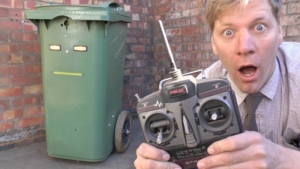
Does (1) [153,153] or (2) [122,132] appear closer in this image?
(1) [153,153]

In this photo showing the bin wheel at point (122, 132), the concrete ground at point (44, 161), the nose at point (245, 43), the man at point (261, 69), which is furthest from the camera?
the bin wheel at point (122, 132)

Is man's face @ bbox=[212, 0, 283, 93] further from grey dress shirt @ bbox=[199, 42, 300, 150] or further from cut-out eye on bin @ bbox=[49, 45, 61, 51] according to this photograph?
cut-out eye on bin @ bbox=[49, 45, 61, 51]

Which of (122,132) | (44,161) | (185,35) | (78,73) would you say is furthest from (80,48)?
(185,35)

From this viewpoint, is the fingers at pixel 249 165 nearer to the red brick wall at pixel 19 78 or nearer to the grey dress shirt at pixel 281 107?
the grey dress shirt at pixel 281 107

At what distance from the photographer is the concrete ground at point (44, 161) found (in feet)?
7.64

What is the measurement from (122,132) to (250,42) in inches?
68.2

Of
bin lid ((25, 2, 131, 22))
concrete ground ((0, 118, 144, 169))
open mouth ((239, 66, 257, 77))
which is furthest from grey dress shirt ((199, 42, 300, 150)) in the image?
concrete ground ((0, 118, 144, 169))

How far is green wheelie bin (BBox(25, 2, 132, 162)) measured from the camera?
218cm

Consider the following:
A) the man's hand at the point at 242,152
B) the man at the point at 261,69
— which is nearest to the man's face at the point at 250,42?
the man at the point at 261,69

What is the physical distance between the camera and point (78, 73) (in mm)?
2211

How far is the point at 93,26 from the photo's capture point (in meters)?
2.18

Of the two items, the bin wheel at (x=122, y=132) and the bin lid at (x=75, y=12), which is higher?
the bin lid at (x=75, y=12)

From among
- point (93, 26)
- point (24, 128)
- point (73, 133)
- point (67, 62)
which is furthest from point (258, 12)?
point (24, 128)

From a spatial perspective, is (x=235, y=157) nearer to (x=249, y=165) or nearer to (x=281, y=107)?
(x=249, y=165)
